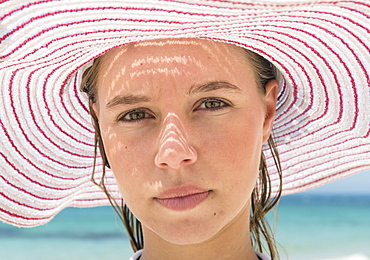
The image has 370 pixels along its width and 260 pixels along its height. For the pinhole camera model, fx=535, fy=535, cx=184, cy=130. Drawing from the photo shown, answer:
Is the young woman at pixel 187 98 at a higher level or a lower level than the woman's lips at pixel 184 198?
higher

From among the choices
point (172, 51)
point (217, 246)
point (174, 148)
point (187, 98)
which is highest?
point (172, 51)

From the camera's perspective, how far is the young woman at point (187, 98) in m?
1.21

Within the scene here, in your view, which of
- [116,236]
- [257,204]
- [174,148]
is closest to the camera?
[174,148]

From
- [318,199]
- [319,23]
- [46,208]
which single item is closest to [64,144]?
[46,208]

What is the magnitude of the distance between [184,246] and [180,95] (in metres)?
0.48

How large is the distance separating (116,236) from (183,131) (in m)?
6.97

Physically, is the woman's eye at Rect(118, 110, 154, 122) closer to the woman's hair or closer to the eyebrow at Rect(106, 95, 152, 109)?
the eyebrow at Rect(106, 95, 152, 109)

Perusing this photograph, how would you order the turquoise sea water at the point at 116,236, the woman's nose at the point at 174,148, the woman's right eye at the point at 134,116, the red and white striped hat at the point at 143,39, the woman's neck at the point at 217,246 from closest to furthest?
the red and white striped hat at the point at 143,39
the woman's nose at the point at 174,148
the woman's right eye at the point at 134,116
the woman's neck at the point at 217,246
the turquoise sea water at the point at 116,236

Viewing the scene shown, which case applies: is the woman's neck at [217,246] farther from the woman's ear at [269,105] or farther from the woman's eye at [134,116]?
the woman's eye at [134,116]

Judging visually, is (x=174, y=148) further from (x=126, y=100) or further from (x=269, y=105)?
(x=269, y=105)

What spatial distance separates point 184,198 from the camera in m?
1.37

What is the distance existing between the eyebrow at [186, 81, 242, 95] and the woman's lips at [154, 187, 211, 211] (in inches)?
9.9

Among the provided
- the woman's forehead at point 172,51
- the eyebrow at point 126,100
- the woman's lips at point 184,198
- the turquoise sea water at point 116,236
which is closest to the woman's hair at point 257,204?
the eyebrow at point 126,100

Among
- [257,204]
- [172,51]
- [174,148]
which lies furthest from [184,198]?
[257,204]
